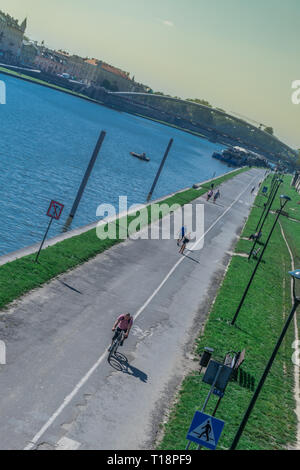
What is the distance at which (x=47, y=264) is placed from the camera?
24.5 meters

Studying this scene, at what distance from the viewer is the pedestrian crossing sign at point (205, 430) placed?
473 inches

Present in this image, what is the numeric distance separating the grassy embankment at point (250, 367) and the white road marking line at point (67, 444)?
7.45ft

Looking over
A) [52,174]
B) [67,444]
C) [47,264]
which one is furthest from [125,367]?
[52,174]

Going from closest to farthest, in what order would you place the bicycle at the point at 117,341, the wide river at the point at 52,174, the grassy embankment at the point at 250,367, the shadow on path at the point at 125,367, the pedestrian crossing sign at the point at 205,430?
the pedestrian crossing sign at the point at 205,430 → the grassy embankment at the point at 250,367 → the shadow on path at the point at 125,367 → the bicycle at the point at 117,341 → the wide river at the point at 52,174

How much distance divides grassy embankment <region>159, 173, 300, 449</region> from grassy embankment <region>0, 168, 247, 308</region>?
6.69 meters

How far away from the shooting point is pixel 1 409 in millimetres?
13336

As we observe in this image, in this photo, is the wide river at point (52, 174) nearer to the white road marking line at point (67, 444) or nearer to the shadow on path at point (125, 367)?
the shadow on path at point (125, 367)

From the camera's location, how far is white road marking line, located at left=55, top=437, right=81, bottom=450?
12.8 meters

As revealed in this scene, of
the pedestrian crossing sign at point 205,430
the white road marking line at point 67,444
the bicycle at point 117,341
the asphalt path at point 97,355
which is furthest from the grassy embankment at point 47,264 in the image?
the pedestrian crossing sign at point 205,430

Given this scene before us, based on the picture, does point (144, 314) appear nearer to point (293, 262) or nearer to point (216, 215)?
point (293, 262)

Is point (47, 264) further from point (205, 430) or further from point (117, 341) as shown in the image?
point (205, 430)

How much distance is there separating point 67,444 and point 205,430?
3.29m
